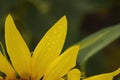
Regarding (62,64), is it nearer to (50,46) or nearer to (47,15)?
(50,46)

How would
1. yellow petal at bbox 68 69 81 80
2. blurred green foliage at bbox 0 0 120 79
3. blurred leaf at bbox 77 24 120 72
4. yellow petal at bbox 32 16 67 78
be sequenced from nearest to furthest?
yellow petal at bbox 68 69 81 80
yellow petal at bbox 32 16 67 78
blurred leaf at bbox 77 24 120 72
blurred green foliage at bbox 0 0 120 79

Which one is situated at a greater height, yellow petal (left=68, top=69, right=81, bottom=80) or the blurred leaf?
the blurred leaf

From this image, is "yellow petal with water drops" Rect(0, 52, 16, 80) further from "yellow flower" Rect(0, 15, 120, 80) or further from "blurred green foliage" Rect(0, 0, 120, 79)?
"blurred green foliage" Rect(0, 0, 120, 79)

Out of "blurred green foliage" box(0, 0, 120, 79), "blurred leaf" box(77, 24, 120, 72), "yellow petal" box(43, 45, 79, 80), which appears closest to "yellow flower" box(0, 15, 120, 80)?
"yellow petal" box(43, 45, 79, 80)

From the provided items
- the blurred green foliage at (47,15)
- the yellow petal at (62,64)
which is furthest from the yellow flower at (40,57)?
the blurred green foliage at (47,15)

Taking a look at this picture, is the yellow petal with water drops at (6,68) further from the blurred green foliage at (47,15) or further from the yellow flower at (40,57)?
the blurred green foliage at (47,15)

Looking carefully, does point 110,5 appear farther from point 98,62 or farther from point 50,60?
→ point 50,60

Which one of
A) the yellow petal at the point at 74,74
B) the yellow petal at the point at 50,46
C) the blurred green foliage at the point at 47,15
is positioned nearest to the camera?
the yellow petal at the point at 74,74

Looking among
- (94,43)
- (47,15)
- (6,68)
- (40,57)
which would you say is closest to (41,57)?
(40,57)
